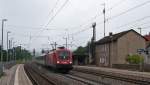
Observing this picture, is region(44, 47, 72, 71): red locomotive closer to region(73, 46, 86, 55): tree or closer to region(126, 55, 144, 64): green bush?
region(126, 55, 144, 64): green bush

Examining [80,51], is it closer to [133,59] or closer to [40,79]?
[133,59]

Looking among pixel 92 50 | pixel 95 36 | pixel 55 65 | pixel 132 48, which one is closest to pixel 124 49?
pixel 132 48

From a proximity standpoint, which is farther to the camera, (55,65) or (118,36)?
(118,36)

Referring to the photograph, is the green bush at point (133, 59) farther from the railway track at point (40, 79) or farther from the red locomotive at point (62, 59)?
the railway track at point (40, 79)

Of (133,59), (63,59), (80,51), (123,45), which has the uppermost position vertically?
(123,45)

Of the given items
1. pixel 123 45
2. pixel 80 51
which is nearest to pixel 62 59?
pixel 123 45

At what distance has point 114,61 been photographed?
84250mm

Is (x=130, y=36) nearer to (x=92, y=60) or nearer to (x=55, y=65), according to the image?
(x=92, y=60)

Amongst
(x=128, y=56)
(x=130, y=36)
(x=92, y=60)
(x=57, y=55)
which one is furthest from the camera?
(x=92, y=60)

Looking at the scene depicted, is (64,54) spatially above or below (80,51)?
below

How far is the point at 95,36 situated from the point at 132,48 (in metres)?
9.38

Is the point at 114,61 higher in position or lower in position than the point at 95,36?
lower

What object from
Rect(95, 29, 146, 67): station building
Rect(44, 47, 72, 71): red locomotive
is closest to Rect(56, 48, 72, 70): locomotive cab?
Rect(44, 47, 72, 71): red locomotive

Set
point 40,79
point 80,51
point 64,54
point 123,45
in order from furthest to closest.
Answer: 1. point 80,51
2. point 123,45
3. point 64,54
4. point 40,79
